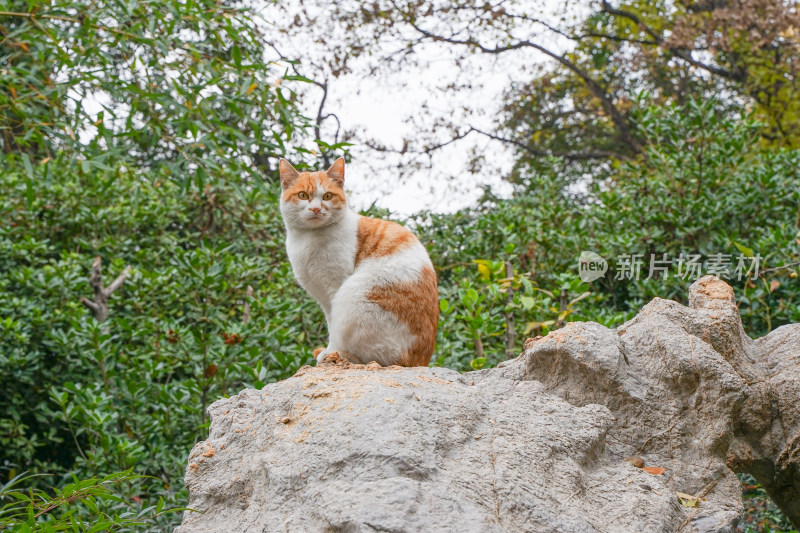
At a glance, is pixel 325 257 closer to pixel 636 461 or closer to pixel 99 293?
pixel 636 461

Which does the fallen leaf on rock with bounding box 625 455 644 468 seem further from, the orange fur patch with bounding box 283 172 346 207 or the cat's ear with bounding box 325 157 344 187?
the cat's ear with bounding box 325 157 344 187

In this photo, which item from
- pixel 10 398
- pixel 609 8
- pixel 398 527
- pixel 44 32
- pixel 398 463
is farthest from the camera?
pixel 609 8

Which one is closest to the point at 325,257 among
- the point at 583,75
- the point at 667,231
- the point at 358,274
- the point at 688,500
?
the point at 358,274

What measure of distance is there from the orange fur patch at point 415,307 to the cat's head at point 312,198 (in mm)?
488

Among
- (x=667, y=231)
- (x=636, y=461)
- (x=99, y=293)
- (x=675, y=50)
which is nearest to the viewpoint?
(x=636, y=461)

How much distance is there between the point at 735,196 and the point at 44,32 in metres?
5.07

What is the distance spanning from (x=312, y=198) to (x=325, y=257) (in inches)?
12.5

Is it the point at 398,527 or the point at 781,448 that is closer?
the point at 398,527

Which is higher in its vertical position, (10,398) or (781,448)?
(781,448)

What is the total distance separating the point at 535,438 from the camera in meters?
2.16

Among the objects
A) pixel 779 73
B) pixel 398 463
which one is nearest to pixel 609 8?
pixel 779 73

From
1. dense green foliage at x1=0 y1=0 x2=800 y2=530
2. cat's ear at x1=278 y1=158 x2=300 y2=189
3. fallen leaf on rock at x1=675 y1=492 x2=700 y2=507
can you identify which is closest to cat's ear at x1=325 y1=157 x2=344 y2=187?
cat's ear at x1=278 y1=158 x2=300 y2=189

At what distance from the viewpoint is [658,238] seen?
5664 mm

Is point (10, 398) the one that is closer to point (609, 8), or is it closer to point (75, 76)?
point (75, 76)
